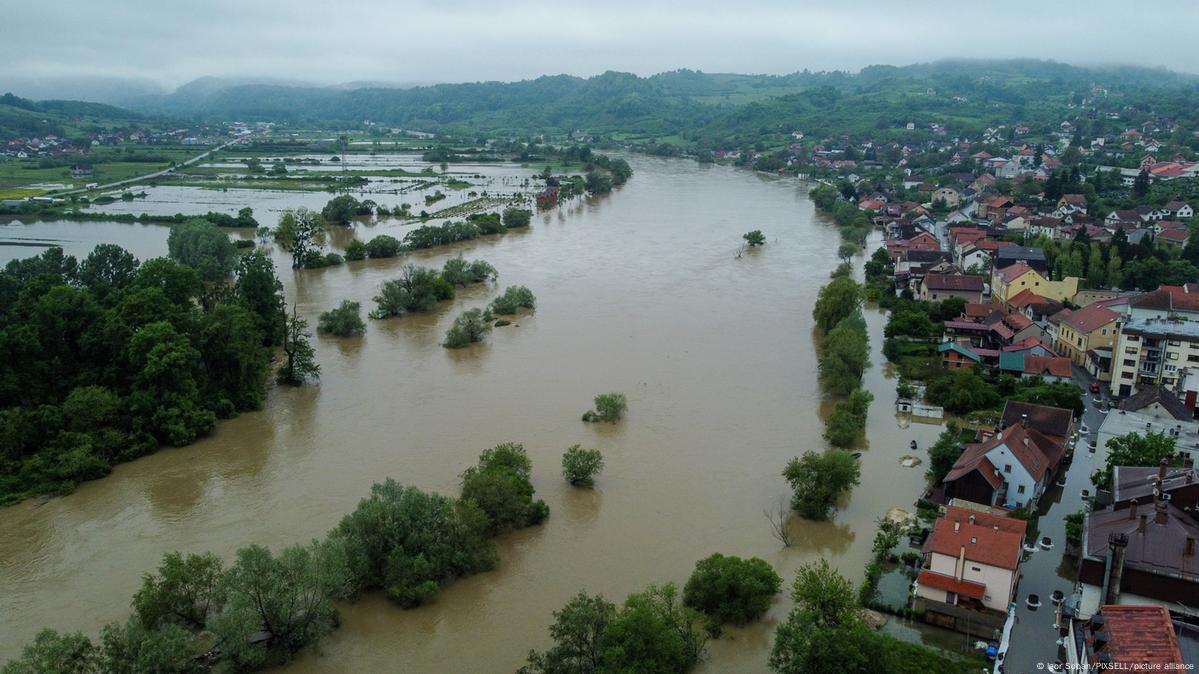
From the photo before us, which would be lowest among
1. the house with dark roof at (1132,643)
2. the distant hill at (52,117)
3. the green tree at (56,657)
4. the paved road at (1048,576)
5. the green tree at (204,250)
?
the paved road at (1048,576)

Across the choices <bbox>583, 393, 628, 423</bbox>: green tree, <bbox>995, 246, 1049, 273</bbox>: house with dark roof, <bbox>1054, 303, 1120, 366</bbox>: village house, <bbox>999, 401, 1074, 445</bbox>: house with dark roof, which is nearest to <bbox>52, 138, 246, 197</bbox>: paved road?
<bbox>583, 393, 628, 423</bbox>: green tree

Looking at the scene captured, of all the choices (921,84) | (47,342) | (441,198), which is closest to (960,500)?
(47,342)

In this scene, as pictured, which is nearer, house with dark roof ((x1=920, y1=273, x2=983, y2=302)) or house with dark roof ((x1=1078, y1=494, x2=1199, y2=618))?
house with dark roof ((x1=1078, y1=494, x2=1199, y2=618))

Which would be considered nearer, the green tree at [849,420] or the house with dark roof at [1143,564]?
the house with dark roof at [1143,564]

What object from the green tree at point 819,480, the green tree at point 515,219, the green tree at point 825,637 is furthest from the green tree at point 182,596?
the green tree at point 515,219

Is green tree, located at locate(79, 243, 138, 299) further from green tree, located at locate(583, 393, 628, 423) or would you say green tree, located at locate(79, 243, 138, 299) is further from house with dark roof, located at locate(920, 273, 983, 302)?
house with dark roof, located at locate(920, 273, 983, 302)

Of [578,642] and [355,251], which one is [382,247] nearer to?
[355,251]

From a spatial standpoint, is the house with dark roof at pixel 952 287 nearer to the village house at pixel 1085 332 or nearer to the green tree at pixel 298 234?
the village house at pixel 1085 332

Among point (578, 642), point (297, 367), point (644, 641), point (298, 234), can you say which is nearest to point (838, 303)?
point (297, 367)
